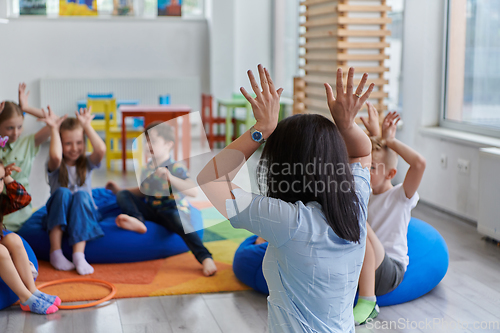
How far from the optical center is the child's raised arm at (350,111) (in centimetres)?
116

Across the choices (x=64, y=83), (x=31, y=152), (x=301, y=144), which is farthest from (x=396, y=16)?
(x=64, y=83)

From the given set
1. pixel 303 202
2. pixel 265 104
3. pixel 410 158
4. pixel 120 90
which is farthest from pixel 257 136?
pixel 120 90

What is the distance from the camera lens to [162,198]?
3.09m

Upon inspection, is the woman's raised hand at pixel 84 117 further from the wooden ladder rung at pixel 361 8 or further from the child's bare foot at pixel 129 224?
the wooden ladder rung at pixel 361 8

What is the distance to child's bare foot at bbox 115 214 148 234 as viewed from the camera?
9.54ft

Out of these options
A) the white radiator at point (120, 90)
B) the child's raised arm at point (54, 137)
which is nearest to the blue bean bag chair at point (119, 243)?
the child's raised arm at point (54, 137)

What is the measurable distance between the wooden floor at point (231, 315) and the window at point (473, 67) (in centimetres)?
168

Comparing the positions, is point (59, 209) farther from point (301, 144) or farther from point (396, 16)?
point (396, 16)

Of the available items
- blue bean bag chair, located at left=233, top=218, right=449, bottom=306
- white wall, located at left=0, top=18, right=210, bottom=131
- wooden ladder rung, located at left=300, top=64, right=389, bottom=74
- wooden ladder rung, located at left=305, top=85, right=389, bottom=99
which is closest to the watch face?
blue bean bag chair, located at left=233, top=218, right=449, bottom=306

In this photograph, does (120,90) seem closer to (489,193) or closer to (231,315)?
Result: (489,193)

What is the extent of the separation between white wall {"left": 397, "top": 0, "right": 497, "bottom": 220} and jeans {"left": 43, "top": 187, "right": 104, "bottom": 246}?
2671 millimetres

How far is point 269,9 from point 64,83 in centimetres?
339

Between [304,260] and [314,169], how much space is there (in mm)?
214

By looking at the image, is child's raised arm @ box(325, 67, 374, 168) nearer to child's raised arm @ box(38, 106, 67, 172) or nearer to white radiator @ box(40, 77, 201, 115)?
child's raised arm @ box(38, 106, 67, 172)
